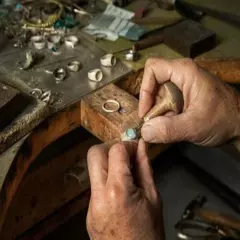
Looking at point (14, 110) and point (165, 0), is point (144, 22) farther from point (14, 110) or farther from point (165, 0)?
point (14, 110)

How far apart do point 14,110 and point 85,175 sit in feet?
1.53

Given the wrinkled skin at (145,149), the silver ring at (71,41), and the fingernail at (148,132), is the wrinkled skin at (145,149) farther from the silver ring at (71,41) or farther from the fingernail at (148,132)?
the silver ring at (71,41)

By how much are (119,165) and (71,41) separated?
0.55 m

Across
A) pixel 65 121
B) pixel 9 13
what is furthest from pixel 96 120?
pixel 9 13

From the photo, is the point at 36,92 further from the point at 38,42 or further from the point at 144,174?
the point at 144,174

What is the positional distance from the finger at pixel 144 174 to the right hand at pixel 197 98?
0.12 m

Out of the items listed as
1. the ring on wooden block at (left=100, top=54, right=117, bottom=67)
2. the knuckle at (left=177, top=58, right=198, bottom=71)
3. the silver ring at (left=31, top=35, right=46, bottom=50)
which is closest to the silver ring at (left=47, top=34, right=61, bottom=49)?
the silver ring at (left=31, top=35, right=46, bottom=50)

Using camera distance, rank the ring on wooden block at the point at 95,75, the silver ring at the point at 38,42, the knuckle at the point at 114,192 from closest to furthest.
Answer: the knuckle at the point at 114,192 < the ring on wooden block at the point at 95,75 < the silver ring at the point at 38,42

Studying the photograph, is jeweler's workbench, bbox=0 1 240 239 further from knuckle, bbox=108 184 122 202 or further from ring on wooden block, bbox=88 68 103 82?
knuckle, bbox=108 184 122 202

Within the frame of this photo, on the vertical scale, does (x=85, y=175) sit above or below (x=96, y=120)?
below

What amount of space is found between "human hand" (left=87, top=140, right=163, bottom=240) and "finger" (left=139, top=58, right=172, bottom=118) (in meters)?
0.18

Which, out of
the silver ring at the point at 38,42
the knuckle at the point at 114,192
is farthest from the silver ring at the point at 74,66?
the knuckle at the point at 114,192

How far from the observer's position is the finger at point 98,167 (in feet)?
2.52

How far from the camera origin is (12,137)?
35.9 inches
